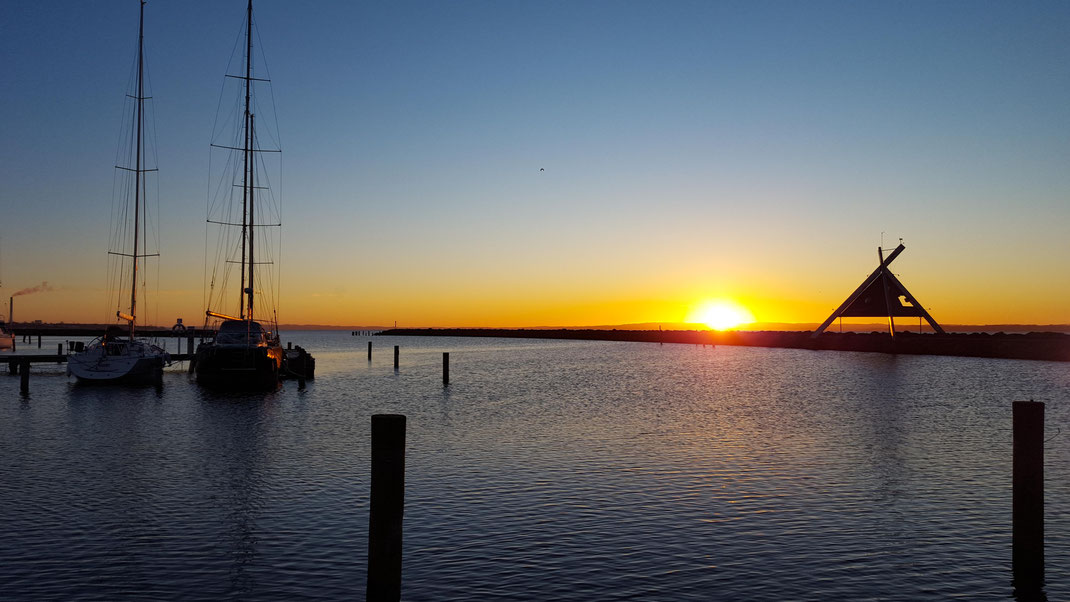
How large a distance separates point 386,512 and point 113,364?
139 feet

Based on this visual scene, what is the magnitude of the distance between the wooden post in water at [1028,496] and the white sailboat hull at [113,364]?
44302mm

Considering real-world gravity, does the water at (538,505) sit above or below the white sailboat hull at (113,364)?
below

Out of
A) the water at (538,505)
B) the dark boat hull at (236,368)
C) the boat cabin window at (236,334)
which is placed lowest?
the water at (538,505)

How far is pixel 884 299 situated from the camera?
297ft

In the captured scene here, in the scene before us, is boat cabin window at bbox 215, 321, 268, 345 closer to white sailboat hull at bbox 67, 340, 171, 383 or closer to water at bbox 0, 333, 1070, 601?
white sailboat hull at bbox 67, 340, 171, 383

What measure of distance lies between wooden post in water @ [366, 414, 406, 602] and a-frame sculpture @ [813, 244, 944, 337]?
298 ft

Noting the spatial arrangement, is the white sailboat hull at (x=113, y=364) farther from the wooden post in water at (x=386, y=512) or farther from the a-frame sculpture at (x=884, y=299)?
the a-frame sculpture at (x=884, y=299)

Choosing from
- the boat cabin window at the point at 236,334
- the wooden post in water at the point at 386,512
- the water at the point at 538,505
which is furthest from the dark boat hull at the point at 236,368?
the wooden post in water at the point at 386,512

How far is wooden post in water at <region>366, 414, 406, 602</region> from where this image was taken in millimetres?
8391


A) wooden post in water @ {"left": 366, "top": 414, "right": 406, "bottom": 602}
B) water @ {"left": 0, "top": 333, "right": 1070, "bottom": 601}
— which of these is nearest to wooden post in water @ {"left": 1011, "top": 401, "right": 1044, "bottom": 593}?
water @ {"left": 0, "top": 333, "right": 1070, "bottom": 601}

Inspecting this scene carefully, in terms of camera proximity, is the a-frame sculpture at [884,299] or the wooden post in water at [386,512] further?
the a-frame sculpture at [884,299]

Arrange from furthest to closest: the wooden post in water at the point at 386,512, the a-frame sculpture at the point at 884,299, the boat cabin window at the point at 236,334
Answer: the a-frame sculpture at the point at 884,299 < the boat cabin window at the point at 236,334 < the wooden post in water at the point at 386,512

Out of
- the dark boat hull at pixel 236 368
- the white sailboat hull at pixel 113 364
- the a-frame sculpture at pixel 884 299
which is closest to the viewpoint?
the dark boat hull at pixel 236 368

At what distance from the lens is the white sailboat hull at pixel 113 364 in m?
43.9
